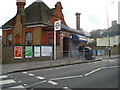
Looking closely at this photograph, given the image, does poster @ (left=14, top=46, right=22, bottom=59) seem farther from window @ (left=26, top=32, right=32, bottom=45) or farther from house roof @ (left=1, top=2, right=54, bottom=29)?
window @ (left=26, top=32, right=32, bottom=45)

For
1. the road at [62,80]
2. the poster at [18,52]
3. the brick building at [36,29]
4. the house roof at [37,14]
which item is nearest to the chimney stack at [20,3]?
Result: the brick building at [36,29]

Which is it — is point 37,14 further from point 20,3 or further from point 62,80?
point 62,80

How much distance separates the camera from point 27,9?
3381cm

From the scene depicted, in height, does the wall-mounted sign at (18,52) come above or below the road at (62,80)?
above

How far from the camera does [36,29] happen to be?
28.1m

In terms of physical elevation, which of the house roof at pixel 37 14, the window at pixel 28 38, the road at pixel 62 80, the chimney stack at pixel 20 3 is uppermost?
the chimney stack at pixel 20 3

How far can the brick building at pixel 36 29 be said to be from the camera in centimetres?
2711

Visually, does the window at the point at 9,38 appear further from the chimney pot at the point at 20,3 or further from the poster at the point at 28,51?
the poster at the point at 28,51

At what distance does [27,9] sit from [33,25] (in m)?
7.09

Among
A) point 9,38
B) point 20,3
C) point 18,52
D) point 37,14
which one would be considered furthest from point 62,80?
point 9,38

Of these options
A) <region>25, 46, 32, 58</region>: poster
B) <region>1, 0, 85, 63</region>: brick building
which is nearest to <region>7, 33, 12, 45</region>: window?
<region>1, 0, 85, 63</region>: brick building

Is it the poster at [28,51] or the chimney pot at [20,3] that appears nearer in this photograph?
the poster at [28,51]

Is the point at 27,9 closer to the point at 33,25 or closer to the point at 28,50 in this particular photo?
the point at 33,25

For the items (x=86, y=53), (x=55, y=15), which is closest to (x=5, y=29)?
(x=55, y=15)
